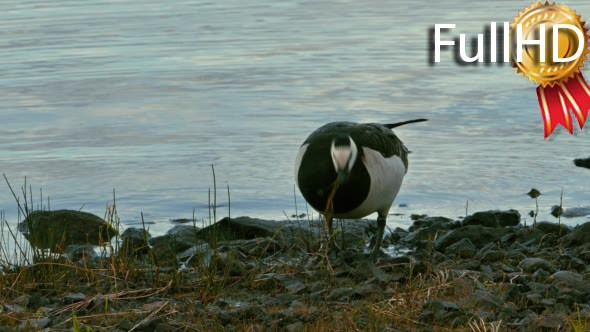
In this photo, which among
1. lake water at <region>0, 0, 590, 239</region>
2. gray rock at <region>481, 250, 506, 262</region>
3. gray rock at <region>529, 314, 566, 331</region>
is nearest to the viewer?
gray rock at <region>529, 314, 566, 331</region>

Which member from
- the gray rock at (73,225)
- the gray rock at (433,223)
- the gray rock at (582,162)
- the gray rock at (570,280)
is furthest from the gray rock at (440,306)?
the gray rock at (582,162)

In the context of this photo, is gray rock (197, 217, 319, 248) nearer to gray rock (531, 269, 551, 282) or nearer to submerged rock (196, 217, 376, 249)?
submerged rock (196, 217, 376, 249)

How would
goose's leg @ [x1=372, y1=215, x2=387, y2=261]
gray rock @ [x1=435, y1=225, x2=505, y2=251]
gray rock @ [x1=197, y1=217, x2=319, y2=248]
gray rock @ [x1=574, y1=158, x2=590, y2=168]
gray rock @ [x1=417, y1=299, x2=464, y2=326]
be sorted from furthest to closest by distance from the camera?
gray rock @ [x1=574, y1=158, x2=590, y2=168]
gray rock @ [x1=197, y1=217, x2=319, y2=248]
gray rock @ [x1=435, y1=225, x2=505, y2=251]
goose's leg @ [x1=372, y1=215, x2=387, y2=261]
gray rock @ [x1=417, y1=299, x2=464, y2=326]

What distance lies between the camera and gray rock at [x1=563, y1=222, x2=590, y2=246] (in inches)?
333

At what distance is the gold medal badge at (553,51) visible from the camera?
418 inches

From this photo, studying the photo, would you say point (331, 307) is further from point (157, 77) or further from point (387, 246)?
point (157, 77)

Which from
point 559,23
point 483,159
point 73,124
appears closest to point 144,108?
point 73,124

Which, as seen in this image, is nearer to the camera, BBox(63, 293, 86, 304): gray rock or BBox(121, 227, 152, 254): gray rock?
BBox(63, 293, 86, 304): gray rock

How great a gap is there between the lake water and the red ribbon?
20 cm

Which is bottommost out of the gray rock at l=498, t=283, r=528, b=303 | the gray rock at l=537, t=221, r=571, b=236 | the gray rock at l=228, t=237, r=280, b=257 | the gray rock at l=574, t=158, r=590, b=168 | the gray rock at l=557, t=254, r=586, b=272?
the gray rock at l=574, t=158, r=590, b=168

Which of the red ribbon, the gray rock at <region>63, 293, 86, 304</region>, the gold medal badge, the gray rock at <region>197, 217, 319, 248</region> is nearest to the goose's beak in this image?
the gray rock at <region>197, 217, 319, 248</region>

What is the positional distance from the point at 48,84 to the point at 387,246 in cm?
808

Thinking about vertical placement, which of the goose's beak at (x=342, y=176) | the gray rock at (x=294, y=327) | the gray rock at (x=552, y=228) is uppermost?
the goose's beak at (x=342, y=176)

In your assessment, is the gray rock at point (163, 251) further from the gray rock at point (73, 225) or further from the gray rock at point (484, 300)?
the gray rock at point (484, 300)
